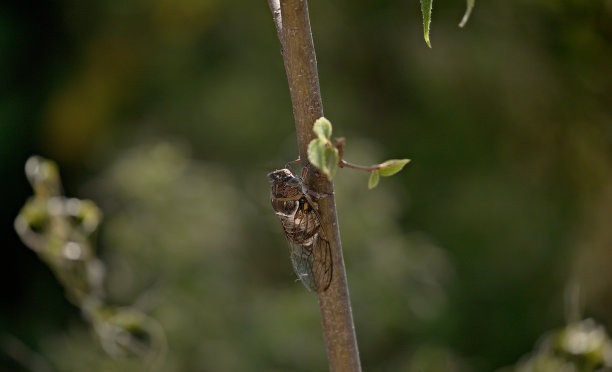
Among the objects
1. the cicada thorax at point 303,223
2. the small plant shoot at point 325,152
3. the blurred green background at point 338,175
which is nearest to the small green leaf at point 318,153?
the small plant shoot at point 325,152

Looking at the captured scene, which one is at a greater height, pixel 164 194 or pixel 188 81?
pixel 188 81

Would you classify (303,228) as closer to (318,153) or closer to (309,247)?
(309,247)

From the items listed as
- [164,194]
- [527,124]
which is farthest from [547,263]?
[164,194]

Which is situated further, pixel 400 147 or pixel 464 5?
pixel 400 147

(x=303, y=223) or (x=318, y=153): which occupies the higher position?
(x=318, y=153)

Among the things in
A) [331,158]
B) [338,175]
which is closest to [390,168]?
[331,158]

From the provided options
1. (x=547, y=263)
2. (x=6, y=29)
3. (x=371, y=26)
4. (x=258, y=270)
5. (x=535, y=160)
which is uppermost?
(x=6, y=29)

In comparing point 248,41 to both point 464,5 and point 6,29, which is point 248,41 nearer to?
point 464,5
